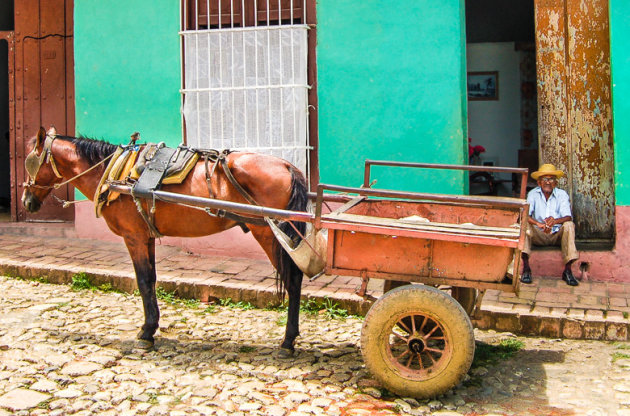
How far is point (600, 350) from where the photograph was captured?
468cm

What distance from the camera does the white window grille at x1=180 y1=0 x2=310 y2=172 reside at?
270 inches

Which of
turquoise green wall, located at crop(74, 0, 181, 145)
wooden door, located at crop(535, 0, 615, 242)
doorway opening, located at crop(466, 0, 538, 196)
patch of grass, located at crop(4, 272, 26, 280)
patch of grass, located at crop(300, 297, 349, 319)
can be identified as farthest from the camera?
doorway opening, located at crop(466, 0, 538, 196)

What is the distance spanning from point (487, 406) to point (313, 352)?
4.31ft

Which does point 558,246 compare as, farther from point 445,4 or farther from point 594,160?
point 445,4

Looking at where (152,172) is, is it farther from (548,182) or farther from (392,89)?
(548,182)

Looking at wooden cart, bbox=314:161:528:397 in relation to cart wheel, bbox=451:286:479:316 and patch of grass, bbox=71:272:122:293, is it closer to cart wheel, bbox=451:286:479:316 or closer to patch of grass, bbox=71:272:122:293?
cart wheel, bbox=451:286:479:316

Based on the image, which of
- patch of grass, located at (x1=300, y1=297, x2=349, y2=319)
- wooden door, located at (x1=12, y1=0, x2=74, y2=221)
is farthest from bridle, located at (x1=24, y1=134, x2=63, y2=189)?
wooden door, located at (x1=12, y1=0, x2=74, y2=221)

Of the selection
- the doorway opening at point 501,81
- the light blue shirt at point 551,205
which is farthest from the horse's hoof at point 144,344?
the doorway opening at point 501,81

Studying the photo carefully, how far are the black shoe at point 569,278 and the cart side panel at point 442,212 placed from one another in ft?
5.50

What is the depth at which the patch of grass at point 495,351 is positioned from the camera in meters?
4.45

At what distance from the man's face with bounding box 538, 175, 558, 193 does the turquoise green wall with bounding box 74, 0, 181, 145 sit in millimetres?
3735

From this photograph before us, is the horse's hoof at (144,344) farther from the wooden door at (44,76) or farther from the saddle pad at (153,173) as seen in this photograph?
the wooden door at (44,76)

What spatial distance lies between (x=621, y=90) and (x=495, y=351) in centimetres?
284

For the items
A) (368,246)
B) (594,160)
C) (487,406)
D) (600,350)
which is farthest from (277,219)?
(594,160)
